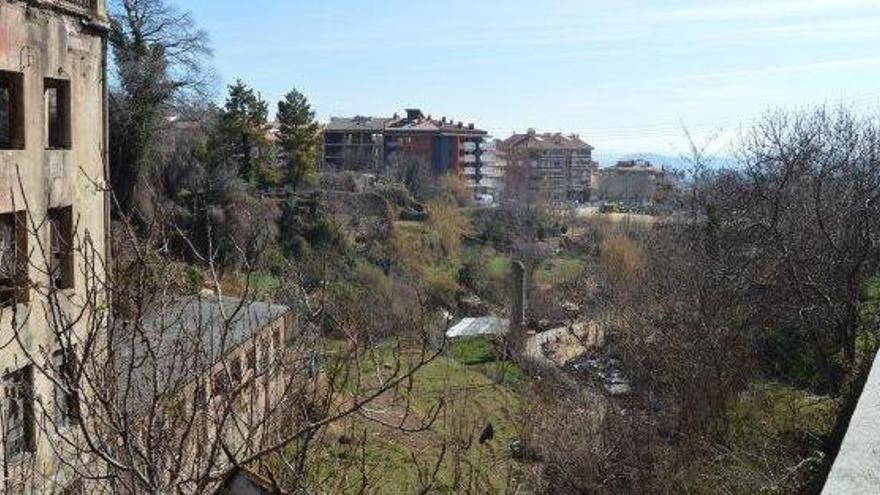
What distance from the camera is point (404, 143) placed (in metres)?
79.4

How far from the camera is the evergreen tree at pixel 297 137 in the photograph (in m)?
45.8

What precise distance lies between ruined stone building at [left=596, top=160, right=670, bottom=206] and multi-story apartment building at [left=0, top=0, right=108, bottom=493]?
3219 inches

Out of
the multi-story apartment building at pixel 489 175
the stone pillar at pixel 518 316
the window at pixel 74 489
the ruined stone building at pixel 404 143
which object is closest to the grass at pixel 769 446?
the window at pixel 74 489

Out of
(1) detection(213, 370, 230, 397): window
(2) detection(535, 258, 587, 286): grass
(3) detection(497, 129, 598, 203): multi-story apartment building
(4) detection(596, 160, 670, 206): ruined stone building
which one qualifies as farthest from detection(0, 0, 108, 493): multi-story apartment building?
(4) detection(596, 160, 670, 206): ruined stone building

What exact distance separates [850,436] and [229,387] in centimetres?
336

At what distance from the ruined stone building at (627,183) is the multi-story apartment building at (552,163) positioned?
206cm

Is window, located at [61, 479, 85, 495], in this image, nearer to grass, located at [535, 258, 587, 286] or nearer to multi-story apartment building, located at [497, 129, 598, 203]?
grass, located at [535, 258, 587, 286]

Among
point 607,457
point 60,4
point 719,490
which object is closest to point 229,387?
point 719,490

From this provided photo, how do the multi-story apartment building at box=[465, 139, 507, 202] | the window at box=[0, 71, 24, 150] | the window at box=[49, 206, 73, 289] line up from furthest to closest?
the multi-story apartment building at box=[465, 139, 507, 202] < the window at box=[49, 206, 73, 289] < the window at box=[0, 71, 24, 150]

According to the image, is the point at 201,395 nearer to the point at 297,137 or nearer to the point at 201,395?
the point at 201,395

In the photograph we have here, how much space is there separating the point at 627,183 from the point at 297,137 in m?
68.4

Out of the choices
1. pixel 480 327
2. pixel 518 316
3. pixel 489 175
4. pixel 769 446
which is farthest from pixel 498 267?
pixel 489 175

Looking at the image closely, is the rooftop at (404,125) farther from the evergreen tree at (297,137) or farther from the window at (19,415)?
the window at (19,415)

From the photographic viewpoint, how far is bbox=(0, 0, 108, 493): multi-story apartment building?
11.5 m
